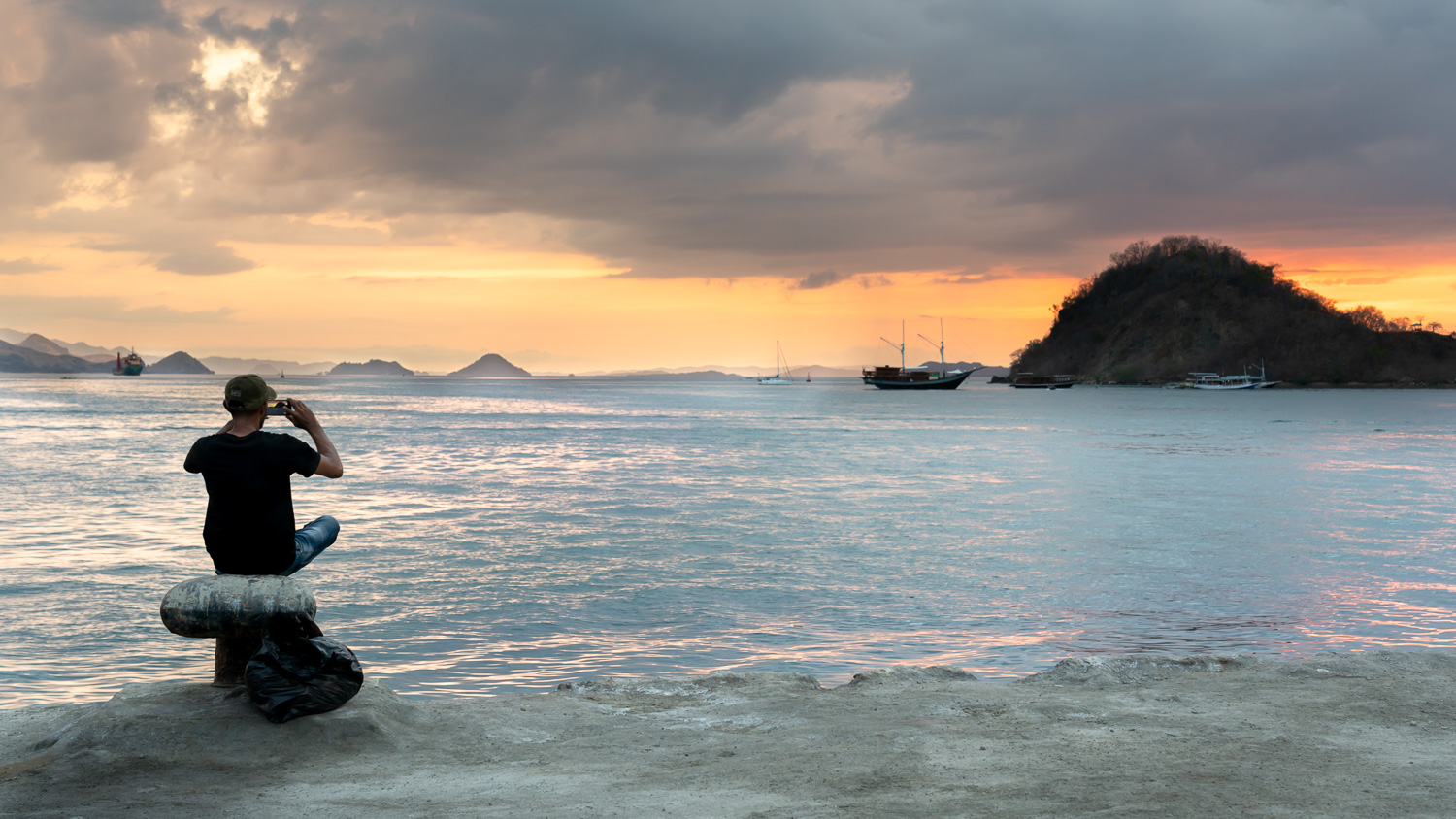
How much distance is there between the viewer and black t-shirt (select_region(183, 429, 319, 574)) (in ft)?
18.9

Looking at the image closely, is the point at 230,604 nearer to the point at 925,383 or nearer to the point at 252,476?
the point at 252,476

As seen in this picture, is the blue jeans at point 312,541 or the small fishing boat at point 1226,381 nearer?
the blue jeans at point 312,541

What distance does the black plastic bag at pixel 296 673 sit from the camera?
19.0 ft

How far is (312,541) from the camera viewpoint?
6273 millimetres

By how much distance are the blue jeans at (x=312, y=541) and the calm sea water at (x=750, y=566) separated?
8.14ft

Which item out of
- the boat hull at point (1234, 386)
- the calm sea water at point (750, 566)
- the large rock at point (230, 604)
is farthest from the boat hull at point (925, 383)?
the large rock at point (230, 604)

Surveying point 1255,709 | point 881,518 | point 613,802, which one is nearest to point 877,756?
point 613,802

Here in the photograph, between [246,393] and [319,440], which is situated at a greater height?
[246,393]

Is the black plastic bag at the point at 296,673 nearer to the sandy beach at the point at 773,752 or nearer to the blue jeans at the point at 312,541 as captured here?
the sandy beach at the point at 773,752

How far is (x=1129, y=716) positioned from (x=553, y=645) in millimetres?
5748

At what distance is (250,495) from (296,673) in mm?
1089

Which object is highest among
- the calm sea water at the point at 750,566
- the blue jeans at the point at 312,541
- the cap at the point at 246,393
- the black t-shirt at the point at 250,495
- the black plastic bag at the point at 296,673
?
the cap at the point at 246,393

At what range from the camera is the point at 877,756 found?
221 inches

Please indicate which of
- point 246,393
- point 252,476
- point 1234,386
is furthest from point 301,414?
point 1234,386
